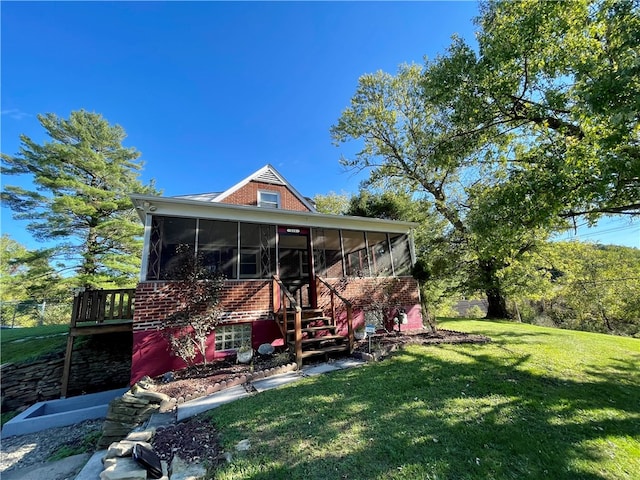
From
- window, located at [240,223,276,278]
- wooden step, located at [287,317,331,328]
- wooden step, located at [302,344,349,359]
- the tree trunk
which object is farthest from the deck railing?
the tree trunk

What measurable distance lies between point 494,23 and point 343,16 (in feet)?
18.6

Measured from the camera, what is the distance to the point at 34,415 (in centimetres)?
675

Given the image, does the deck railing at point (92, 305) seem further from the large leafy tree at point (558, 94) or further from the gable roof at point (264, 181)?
the large leafy tree at point (558, 94)

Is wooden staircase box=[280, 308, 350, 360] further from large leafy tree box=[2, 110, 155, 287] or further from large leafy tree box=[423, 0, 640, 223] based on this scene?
large leafy tree box=[2, 110, 155, 287]

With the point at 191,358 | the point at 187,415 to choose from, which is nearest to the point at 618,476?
the point at 187,415

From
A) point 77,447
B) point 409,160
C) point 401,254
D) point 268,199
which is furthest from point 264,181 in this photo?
point 77,447

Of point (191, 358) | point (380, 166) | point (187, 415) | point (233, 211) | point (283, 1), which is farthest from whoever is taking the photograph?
point (380, 166)

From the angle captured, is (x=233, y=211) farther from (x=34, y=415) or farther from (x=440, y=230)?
(x=440, y=230)

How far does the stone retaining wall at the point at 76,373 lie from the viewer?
8.18 metres

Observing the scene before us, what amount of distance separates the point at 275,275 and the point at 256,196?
6218mm

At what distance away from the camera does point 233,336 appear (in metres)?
7.54

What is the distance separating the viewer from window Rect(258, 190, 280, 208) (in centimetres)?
1343

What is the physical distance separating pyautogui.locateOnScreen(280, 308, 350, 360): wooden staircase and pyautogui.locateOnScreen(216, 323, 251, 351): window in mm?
1199

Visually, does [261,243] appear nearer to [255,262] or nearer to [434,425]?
[255,262]
